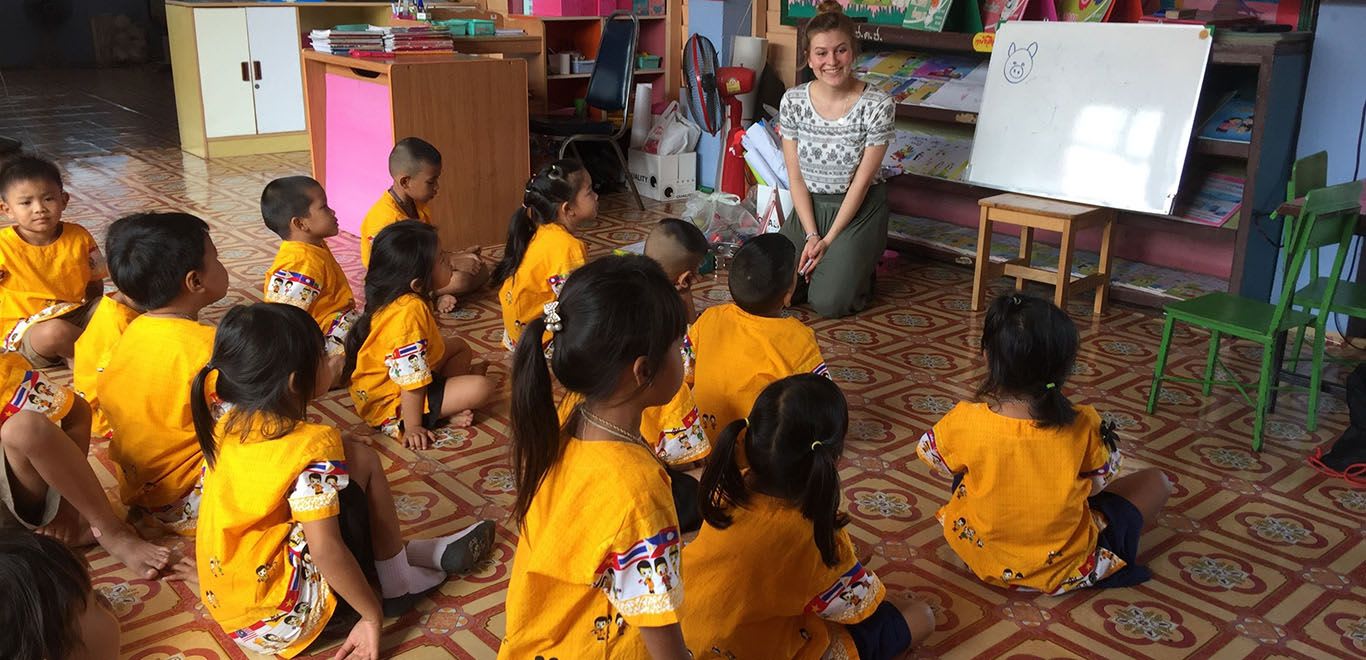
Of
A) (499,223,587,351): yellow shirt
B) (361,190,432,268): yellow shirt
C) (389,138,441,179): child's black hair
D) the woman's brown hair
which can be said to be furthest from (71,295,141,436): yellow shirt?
the woman's brown hair

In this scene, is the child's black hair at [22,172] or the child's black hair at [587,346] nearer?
the child's black hair at [587,346]

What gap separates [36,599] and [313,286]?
6.88 feet

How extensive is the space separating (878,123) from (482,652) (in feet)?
8.65

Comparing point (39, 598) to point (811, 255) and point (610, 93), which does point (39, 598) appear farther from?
point (610, 93)

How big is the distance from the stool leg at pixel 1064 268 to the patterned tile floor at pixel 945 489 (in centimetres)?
16

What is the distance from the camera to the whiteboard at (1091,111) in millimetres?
3797

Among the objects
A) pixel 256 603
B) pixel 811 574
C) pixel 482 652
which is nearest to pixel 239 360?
pixel 256 603

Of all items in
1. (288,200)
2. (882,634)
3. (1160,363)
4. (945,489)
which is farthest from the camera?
(288,200)

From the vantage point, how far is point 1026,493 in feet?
6.98

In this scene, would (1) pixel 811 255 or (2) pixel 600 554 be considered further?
(1) pixel 811 255

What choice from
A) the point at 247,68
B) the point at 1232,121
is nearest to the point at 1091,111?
the point at 1232,121

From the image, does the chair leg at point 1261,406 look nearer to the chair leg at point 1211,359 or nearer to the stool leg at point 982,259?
the chair leg at point 1211,359

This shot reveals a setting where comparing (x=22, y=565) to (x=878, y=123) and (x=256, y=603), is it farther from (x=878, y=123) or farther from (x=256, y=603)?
(x=878, y=123)

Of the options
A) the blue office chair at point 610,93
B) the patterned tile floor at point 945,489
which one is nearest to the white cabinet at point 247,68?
the blue office chair at point 610,93
